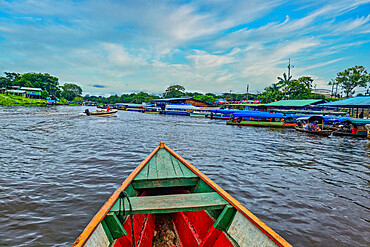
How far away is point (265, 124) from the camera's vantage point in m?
26.2

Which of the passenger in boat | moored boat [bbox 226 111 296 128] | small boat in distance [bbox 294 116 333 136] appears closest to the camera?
small boat in distance [bbox 294 116 333 136]

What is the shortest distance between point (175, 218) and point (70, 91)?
401 ft

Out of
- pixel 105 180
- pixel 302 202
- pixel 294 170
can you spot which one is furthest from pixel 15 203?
pixel 294 170

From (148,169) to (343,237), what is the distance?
13.5 feet

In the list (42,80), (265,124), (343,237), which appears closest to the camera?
(343,237)

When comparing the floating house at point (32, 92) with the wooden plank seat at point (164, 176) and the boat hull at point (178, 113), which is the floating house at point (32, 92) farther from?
the wooden plank seat at point (164, 176)

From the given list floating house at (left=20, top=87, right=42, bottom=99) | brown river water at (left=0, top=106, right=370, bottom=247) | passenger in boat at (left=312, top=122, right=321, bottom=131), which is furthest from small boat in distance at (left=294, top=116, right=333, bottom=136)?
floating house at (left=20, top=87, right=42, bottom=99)

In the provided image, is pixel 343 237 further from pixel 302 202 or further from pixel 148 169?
pixel 148 169

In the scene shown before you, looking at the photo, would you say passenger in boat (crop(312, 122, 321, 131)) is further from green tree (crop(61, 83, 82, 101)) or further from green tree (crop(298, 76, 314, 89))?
green tree (crop(61, 83, 82, 101))

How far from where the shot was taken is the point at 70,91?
351 ft

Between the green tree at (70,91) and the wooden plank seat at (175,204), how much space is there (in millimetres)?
118048

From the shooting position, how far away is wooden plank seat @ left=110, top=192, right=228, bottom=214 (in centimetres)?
259

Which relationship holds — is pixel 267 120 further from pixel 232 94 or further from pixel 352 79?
pixel 232 94

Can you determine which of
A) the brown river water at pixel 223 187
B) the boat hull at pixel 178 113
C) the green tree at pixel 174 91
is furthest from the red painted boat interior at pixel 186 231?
the green tree at pixel 174 91
